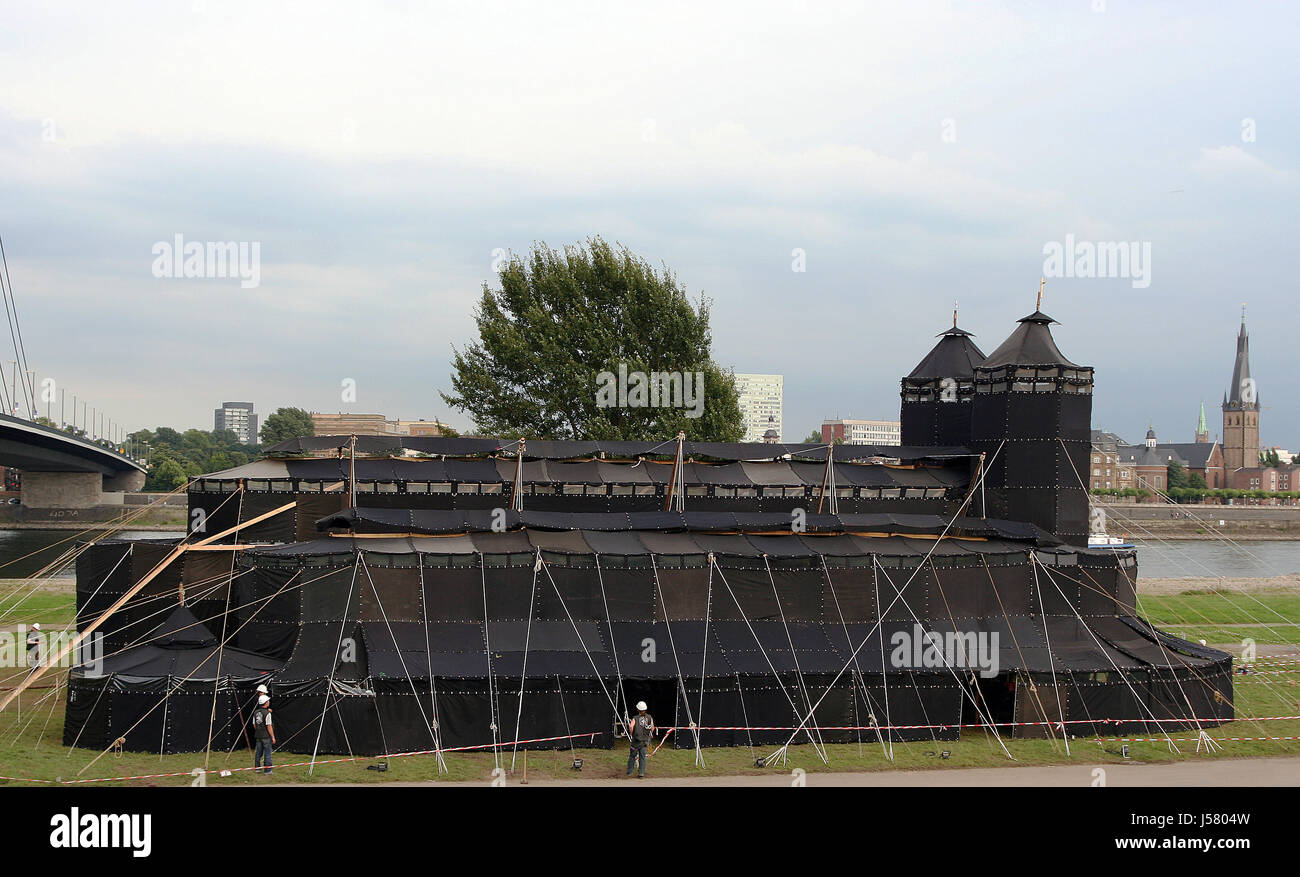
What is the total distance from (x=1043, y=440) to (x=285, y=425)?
139 meters

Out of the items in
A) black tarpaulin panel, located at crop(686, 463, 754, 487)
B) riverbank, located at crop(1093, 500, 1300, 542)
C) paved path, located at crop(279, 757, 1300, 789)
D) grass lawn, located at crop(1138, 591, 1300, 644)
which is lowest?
riverbank, located at crop(1093, 500, 1300, 542)

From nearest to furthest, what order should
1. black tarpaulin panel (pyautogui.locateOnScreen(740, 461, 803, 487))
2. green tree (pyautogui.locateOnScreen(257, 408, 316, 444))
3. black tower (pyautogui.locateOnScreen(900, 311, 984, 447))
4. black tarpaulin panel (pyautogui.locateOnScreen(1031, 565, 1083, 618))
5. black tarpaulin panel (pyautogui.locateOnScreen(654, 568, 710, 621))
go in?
black tarpaulin panel (pyautogui.locateOnScreen(654, 568, 710, 621)), black tarpaulin panel (pyautogui.locateOnScreen(1031, 565, 1083, 618)), black tarpaulin panel (pyautogui.locateOnScreen(740, 461, 803, 487)), black tower (pyautogui.locateOnScreen(900, 311, 984, 447)), green tree (pyautogui.locateOnScreen(257, 408, 316, 444))

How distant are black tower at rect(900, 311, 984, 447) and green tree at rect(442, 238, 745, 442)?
52.0 ft

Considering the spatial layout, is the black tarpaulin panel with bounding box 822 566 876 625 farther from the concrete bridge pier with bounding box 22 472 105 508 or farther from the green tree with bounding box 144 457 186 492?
the green tree with bounding box 144 457 186 492

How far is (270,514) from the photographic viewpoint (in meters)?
29.0

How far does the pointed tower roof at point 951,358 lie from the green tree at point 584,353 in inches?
639

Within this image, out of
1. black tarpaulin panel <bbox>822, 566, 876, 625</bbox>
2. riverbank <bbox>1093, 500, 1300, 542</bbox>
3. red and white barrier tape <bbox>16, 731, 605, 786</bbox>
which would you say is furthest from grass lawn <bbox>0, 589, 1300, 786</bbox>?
riverbank <bbox>1093, 500, 1300, 542</bbox>

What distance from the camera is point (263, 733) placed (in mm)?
19328

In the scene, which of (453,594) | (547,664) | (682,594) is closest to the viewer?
(547,664)

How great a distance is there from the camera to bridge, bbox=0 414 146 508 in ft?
295

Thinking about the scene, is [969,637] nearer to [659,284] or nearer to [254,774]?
[254,774]

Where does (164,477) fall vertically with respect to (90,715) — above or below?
above

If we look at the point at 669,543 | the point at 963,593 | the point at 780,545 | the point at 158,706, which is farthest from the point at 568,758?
the point at 963,593

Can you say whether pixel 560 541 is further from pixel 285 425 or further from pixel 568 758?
pixel 285 425
